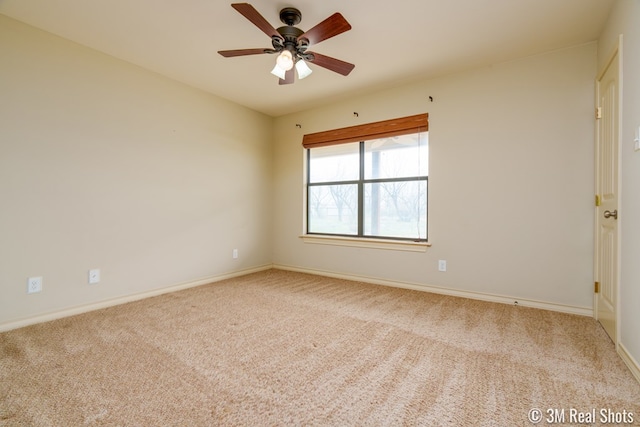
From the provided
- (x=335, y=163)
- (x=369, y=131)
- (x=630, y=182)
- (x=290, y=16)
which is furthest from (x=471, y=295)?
(x=290, y=16)

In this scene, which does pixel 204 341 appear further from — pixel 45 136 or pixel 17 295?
pixel 45 136

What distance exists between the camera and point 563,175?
106 inches

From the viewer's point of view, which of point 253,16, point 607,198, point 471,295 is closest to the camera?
point 253,16

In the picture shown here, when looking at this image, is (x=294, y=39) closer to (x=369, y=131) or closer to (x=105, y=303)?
(x=369, y=131)

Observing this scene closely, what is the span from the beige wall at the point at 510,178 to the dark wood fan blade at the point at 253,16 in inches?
80.9

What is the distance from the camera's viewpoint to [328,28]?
1956mm

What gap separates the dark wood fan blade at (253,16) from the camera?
171 centimetres

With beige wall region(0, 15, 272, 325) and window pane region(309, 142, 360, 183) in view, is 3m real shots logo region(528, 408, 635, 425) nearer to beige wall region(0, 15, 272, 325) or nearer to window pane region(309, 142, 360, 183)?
window pane region(309, 142, 360, 183)

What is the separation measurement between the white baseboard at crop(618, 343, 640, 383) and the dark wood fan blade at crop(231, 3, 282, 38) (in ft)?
9.86

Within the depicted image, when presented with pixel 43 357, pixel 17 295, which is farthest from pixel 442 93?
pixel 17 295

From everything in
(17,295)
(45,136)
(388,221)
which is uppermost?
(45,136)

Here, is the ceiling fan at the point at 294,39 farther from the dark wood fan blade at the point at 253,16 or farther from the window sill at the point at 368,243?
the window sill at the point at 368,243

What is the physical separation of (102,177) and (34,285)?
42.3 inches

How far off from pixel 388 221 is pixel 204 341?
2519mm
